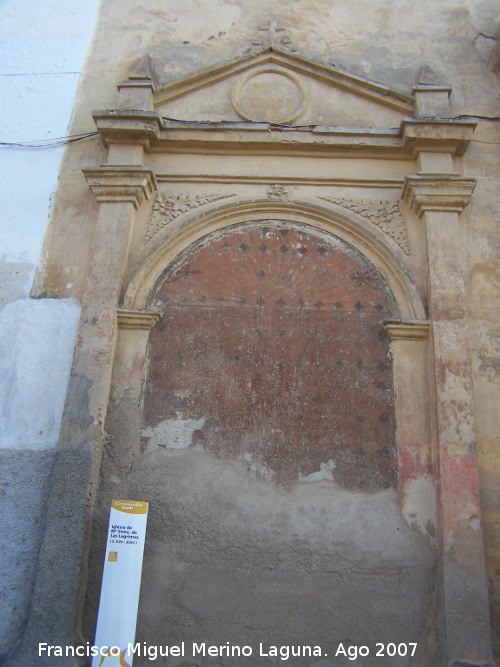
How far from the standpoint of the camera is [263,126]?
5672 mm

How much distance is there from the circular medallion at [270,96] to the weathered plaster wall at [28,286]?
1.86m

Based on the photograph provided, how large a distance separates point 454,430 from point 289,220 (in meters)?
2.43

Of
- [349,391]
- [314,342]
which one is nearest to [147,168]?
[314,342]

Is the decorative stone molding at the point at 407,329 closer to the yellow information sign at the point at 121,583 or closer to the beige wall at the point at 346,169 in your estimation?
the beige wall at the point at 346,169

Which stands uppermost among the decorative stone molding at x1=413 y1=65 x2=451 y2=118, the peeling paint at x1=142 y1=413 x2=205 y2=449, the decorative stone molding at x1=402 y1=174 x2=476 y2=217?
the decorative stone molding at x1=413 y1=65 x2=451 y2=118

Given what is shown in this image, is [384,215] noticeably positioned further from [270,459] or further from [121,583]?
[121,583]

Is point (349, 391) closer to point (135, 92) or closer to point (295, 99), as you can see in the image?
point (295, 99)

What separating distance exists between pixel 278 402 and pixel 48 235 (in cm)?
276

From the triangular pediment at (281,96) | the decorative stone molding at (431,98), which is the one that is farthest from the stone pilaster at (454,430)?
the triangular pediment at (281,96)

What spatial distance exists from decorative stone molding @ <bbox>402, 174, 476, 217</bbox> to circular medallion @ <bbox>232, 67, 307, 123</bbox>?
58.1 inches

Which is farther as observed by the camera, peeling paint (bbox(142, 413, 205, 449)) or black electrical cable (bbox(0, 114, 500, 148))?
black electrical cable (bbox(0, 114, 500, 148))

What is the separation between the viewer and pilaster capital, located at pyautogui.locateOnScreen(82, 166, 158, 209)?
5.45 meters

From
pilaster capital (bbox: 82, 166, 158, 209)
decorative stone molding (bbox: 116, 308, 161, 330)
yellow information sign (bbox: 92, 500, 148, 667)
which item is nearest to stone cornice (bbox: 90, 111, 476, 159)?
pilaster capital (bbox: 82, 166, 158, 209)

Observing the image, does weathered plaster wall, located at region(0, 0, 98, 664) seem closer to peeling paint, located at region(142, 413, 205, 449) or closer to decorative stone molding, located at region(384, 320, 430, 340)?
peeling paint, located at region(142, 413, 205, 449)
